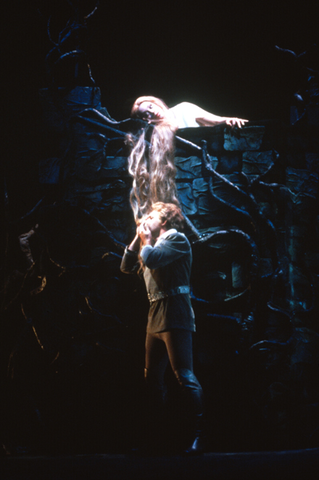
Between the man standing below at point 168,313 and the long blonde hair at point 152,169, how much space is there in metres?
0.30

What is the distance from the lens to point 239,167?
121 inches

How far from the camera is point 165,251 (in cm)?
258

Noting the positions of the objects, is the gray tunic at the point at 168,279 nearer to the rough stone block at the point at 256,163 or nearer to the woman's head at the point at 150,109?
the rough stone block at the point at 256,163

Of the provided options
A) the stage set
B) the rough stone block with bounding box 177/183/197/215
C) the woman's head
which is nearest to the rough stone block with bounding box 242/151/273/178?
the stage set

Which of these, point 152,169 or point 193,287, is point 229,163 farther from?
point 193,287

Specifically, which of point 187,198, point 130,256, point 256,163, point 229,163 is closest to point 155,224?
point 130,256

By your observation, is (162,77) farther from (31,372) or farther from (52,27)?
(31,372)

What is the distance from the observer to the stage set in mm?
2773

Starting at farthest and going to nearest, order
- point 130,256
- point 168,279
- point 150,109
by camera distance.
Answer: point 150,109 < point 130,256 < point 168,279

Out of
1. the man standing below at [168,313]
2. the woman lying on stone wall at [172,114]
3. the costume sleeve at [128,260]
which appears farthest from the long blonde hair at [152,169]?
the costume sleeve at [128,260]

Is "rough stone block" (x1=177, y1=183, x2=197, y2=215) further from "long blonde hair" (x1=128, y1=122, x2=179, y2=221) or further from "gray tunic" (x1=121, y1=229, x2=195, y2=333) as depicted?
"gray tunic" (x1=121, y1=229, x2=195, y2=333)

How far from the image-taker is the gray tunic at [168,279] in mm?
2502

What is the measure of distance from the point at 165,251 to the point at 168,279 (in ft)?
0.67

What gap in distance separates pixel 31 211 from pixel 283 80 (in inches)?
104
